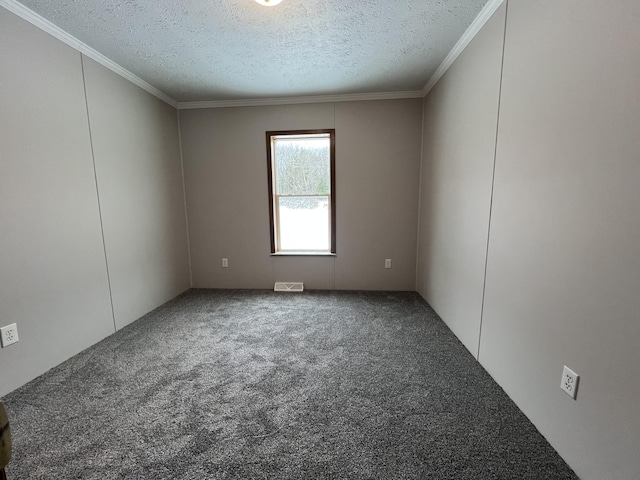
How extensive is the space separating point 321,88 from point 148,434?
3.34 metres

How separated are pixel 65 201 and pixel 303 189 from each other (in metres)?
2.30

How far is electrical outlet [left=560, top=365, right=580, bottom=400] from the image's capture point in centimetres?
115

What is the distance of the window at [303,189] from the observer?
340cm

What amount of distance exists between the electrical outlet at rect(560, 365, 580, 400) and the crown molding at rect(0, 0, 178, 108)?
12.2 ft

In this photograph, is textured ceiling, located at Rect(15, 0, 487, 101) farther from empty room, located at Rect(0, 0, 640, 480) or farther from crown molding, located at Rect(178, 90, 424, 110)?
crown molding, located at Rect(178, 90, 424, 110)

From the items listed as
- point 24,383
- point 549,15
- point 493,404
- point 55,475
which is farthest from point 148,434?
point 549,15

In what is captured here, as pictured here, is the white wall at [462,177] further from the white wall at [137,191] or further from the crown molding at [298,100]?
the white wall at [137,191]

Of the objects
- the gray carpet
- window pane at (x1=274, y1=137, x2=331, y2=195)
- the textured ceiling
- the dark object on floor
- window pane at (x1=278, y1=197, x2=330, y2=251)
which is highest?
the textured ceiling

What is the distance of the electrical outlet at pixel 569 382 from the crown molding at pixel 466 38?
2110 mm

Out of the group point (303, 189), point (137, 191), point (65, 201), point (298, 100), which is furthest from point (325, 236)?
point (65, 201)

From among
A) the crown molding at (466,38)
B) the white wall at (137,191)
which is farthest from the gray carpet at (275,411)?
the crown molding at (466,38)

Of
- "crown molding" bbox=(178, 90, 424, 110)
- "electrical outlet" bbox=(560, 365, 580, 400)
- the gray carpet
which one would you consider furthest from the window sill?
"electrical outlet" bbox=(560, 365, 580, 400)

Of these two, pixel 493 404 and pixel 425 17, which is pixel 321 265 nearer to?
pixel 493 404

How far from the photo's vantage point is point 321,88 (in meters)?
3.04
